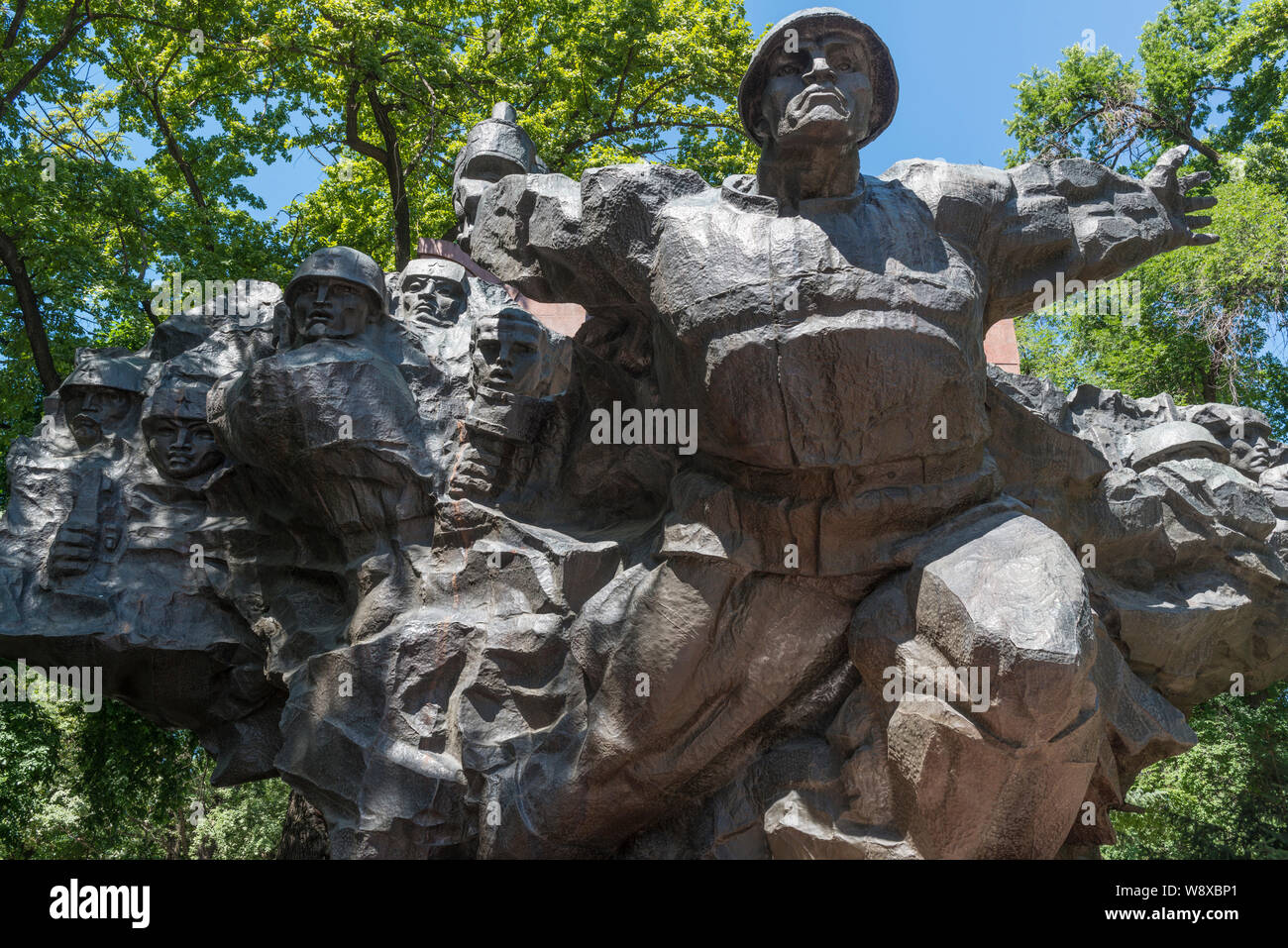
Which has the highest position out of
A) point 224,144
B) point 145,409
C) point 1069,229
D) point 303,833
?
point 224,144

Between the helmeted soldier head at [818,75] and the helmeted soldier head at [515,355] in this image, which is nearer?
the helmeted soldier head at [818,75]

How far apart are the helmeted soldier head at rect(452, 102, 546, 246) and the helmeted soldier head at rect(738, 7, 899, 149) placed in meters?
1.76

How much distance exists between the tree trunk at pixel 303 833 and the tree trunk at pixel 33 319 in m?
6.09

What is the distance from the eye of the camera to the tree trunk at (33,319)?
38.1 ft

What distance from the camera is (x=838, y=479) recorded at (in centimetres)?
477

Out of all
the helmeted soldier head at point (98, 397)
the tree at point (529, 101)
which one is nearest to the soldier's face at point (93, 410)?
the helmeted soldier head at point (98, 397)

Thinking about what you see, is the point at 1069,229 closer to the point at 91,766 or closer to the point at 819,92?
the point at 819,92

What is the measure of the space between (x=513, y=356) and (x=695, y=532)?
59.6 inches

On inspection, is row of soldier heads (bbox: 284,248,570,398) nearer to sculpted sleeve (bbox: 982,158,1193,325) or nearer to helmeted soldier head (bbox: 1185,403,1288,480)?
sculpted sleeve (bbox: 982,158,1193,325)

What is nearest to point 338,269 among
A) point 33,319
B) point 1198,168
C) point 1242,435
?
point 1242,435

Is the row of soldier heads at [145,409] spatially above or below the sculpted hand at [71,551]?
above

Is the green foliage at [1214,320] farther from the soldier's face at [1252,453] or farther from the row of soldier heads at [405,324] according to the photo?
the row of soldier heads at [405,324]

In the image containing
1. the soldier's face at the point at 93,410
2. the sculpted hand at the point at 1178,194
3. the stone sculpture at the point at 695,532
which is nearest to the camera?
the stone sculpture at the point at 695,532

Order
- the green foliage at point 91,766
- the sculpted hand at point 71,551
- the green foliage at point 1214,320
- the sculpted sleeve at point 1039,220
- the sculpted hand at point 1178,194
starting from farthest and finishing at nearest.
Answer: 1. the green foliage at point 1214,320
2. the green foliage at point 91,766
3. the sculpted hand at point 71,551
4. the sculpted hand at point 1178,194
5. the sculpted sleeve at point 1039,220
